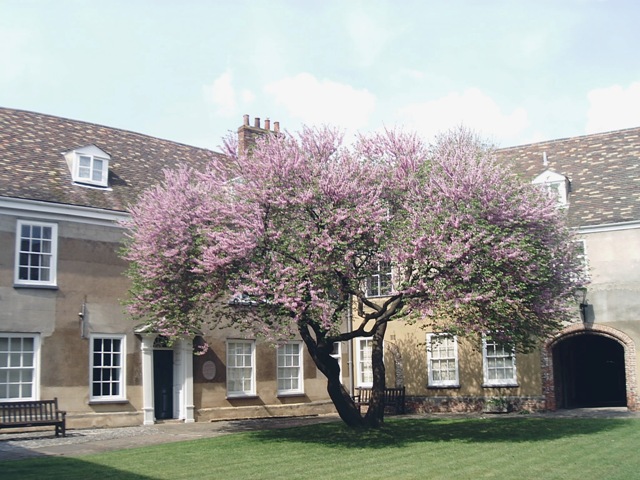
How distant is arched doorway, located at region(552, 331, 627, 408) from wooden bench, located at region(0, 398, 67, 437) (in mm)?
17877

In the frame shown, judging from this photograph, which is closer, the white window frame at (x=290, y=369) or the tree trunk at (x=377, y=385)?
the tree trunk at (x=377, y=385)

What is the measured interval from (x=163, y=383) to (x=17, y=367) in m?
4.73

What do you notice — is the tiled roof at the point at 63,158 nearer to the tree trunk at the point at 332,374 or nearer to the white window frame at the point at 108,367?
the white window frame at the point at 108,367

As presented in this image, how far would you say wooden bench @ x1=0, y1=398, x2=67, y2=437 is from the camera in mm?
19859

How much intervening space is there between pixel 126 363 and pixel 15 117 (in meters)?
8.65

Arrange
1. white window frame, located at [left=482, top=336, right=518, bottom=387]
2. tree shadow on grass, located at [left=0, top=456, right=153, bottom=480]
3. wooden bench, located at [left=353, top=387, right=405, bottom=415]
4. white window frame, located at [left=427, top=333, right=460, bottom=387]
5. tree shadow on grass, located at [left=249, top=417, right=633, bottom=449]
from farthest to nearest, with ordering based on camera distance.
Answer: white window frame, located at [left=427, top=333, right=460, bottom=387] < wooden bench, located at [left=353, top=387, right=405, bottom=415] < white window frame, located at [left=482, top=336, right=518, bottom=387] < tree shadow on grass, located at [left=249, top=417, right=633, bottom=449] < tree shadow on grass, located at [left=0, top=456, right=153, bottom=480]

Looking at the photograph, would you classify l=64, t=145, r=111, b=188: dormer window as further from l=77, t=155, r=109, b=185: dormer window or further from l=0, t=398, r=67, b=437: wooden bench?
l=0, t=398, r=67, b=437: wooden bench

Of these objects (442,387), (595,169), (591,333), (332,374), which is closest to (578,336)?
(591,333)

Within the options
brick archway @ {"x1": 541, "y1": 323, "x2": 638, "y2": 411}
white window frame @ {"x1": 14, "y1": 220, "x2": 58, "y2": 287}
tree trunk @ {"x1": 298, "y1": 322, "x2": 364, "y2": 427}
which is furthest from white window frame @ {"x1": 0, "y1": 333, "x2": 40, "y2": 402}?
brick archway @ {"x1": 541, "y1": 323, "x2": 638, "y2": 411}

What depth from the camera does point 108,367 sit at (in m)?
22.9

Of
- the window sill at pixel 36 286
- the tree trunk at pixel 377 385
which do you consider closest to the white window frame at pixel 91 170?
the window sill at pixel 36 286

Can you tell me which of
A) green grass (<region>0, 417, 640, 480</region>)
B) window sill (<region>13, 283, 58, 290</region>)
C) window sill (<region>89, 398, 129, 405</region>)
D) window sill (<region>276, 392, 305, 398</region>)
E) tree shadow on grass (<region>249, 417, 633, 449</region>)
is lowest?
green grass (<region>0, 417, 640, 480</region>)

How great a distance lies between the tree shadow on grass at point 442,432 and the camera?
18.3 meters

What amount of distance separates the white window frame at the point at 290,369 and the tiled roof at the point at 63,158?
7258 millimetres
